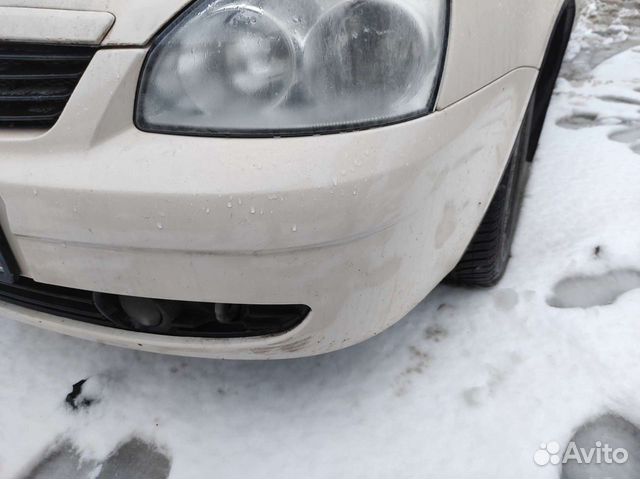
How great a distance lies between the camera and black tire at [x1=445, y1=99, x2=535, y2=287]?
150cm

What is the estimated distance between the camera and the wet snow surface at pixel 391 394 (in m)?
1.33

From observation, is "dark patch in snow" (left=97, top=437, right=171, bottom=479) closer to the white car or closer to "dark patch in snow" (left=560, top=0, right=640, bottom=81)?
the white car

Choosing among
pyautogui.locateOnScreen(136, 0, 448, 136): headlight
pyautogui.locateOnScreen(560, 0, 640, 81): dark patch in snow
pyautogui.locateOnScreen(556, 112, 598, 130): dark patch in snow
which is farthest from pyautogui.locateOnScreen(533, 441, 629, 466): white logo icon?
pyautogui.locateOnScreen(560, 0, 640, 81): dark patch in snow

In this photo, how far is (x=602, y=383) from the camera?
1409mm

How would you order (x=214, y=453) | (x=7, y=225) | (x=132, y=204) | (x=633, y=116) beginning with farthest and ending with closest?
(x=633, y=116) < (x=214, y=453) < (x=7, y=225) < (x=132, y=204)

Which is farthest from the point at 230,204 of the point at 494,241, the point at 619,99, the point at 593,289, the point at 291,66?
the point at 619,99

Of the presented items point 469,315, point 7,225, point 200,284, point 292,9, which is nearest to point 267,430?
point 200,284

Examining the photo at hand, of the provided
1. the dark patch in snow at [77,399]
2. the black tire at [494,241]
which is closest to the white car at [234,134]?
the black tire at [494,241]

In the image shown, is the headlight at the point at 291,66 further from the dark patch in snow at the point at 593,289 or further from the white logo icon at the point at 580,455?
the dark patch in snow at the point at 593,289

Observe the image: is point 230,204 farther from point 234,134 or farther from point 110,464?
point 110,464

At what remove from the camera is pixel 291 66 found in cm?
97

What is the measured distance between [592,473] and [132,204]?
1.15 m

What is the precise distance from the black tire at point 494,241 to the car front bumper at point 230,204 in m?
0.39

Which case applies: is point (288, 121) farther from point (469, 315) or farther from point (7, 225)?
point (469, 315)
